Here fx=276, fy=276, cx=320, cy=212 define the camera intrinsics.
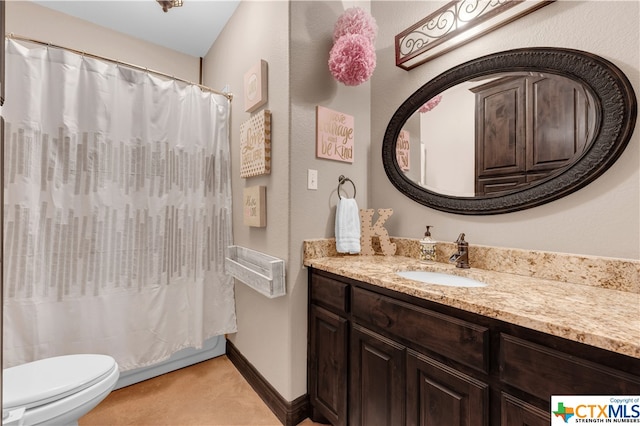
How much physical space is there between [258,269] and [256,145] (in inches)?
29.7

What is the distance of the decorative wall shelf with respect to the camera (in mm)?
1467

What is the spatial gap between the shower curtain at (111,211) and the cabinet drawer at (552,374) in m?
1.81

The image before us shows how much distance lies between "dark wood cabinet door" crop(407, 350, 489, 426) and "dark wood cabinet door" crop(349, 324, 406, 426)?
5cm

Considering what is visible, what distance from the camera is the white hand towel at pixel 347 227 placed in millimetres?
1570

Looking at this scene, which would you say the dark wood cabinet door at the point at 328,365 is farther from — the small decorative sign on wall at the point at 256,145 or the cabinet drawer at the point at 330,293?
the small decorative sign on wall at the point at 256,145

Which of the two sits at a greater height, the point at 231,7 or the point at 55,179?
the point at 231,7

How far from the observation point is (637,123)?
990mm

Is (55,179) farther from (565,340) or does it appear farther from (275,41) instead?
(565,340)

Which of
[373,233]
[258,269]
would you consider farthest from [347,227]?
[258,269]

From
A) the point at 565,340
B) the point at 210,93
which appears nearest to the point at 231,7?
the point at 210,93

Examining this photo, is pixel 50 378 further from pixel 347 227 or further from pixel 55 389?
pixel 347 227

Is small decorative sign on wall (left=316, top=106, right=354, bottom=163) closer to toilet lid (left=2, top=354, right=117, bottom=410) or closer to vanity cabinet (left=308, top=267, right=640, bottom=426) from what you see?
vanity cabinet (left=308, top=267, right=640, bottom=426)

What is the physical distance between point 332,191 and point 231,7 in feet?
5.23

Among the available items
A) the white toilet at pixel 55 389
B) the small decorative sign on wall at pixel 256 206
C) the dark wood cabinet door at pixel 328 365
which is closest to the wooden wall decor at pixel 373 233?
the dark wood cabinet door at pixel 328 365
